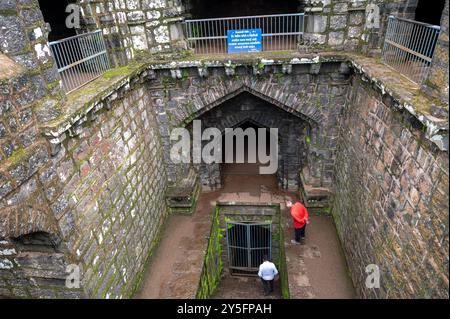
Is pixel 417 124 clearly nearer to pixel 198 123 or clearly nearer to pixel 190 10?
pixel 198 123

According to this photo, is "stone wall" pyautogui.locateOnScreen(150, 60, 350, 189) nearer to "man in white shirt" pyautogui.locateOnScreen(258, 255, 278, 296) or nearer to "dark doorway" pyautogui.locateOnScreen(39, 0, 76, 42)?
"man in white shirt" pyautogui.locateOnScreen(258, 255, 278, 296)

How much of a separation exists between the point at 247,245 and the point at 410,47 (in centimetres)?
547

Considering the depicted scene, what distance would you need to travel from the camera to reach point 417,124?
3.64 metres

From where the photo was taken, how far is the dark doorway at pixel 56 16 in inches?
288

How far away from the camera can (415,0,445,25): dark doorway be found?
23.8 feet

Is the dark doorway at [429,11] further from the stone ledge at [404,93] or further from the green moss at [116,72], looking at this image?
the green moss at [116,72]

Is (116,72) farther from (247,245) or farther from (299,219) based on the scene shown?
(247,245)

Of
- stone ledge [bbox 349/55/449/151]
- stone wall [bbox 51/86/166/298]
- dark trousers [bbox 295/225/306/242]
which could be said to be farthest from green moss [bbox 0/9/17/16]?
dark trousers [bbox 295/225/306/242]

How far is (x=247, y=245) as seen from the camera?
804 cm

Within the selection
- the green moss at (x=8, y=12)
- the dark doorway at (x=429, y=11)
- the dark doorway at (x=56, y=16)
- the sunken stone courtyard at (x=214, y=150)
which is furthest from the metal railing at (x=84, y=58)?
the dark doorway at (x=429, y=11)

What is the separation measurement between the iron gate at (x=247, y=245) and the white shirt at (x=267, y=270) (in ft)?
4.24

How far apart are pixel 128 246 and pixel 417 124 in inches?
182

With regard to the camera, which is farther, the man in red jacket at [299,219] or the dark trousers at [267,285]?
the dark trousers at [267,285]

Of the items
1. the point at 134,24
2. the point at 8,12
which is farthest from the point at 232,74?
A: the point at 8,12
